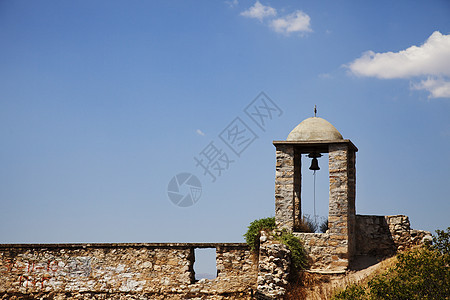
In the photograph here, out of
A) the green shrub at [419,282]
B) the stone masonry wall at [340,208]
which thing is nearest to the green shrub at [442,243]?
the green shrub at [419,282]

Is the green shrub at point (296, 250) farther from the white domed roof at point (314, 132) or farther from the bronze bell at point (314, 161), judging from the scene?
the white domed roof at point (314, 132)

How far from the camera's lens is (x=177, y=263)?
12.0 meters

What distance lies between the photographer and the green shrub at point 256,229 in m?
11.8

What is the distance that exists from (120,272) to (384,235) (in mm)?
6138

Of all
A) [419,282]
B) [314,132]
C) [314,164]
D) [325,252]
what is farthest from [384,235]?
[419,282]

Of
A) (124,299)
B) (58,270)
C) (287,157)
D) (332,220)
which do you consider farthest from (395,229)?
(58,270)

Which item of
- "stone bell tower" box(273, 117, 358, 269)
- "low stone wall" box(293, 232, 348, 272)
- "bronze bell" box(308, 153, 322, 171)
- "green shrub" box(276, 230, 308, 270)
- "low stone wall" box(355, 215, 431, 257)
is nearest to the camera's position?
"green shrub" box(276, 230, 308, 270)

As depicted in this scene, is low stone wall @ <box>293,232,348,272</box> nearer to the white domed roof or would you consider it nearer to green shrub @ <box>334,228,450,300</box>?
the white domed roof

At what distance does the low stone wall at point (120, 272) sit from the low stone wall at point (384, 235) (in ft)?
9.28

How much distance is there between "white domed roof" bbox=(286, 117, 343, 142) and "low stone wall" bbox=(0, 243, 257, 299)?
2.81 meters

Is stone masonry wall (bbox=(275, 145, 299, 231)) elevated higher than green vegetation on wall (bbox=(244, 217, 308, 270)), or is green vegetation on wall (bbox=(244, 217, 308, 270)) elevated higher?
stone masonry wall (bbox=(275, 145, 299, 231))

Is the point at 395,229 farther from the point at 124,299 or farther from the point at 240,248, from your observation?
the point at 124,299

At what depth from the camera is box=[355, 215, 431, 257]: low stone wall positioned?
12.4 meters

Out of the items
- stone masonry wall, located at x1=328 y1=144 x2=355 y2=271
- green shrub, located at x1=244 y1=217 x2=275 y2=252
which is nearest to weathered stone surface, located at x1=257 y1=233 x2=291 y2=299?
green shrub, located at x1=244 y1=217 x2=275 y2=252
